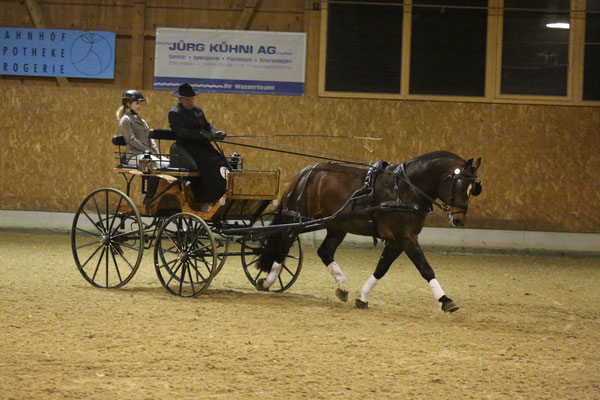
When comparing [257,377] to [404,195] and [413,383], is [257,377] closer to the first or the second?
[413,383]

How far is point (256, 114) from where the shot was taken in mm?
13820

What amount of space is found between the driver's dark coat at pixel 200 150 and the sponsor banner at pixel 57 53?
631 cm

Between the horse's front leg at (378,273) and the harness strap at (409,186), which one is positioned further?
the horse's front leg at (378,273)

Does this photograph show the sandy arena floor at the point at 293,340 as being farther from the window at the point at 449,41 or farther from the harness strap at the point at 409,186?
the window at the point at 449,41

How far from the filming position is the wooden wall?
1370 centimetres

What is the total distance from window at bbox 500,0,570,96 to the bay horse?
647 cm

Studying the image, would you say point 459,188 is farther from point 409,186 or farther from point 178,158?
point 178,158

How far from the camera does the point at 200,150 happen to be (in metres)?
8.09

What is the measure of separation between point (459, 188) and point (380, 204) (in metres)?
0.75

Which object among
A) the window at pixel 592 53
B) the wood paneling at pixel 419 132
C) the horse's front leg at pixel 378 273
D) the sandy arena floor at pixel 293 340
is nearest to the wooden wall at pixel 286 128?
the wood paneling at pixel 419 132

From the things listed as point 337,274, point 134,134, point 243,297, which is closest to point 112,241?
point 134,134

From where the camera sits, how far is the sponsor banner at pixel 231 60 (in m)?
13.7

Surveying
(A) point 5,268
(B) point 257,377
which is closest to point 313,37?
(A) point 5,268

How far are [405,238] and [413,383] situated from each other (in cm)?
264
